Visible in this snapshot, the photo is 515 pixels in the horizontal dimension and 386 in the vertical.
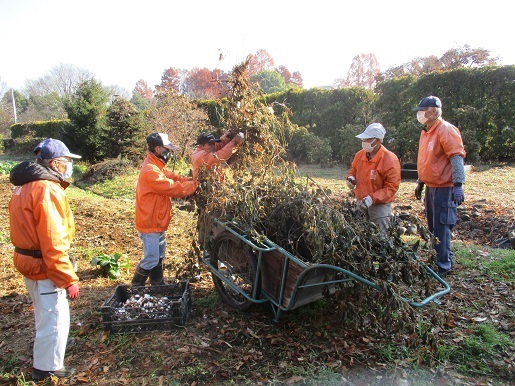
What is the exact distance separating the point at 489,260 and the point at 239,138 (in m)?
3.79

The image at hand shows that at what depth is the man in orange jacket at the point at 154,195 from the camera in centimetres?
395

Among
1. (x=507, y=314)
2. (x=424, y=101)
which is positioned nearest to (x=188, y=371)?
(x=507, y=314)

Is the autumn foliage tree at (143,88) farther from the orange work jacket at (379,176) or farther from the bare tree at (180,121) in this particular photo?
the orange work jacket at (379,176)

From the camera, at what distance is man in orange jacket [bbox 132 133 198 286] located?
3947 mm

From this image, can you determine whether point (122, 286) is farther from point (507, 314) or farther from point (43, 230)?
point (507, 314)

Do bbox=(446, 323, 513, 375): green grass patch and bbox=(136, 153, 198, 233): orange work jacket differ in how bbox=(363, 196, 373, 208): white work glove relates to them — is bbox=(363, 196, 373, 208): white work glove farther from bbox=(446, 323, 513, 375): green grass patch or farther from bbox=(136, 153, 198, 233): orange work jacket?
bbox=(136, 153, 198, 233): orange work jacket

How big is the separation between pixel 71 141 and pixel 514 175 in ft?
55.6

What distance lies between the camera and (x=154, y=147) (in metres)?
4.09

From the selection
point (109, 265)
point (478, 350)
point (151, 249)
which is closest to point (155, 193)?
point (151, 249)

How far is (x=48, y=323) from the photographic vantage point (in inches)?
116

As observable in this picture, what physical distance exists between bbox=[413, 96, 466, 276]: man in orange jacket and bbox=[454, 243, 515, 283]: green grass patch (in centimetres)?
54

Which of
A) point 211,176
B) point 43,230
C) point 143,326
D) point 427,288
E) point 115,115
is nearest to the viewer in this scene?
point 43,230

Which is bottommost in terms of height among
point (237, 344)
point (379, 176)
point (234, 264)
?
point (237, 344)

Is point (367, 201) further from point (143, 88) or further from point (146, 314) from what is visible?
point (143, 88)
